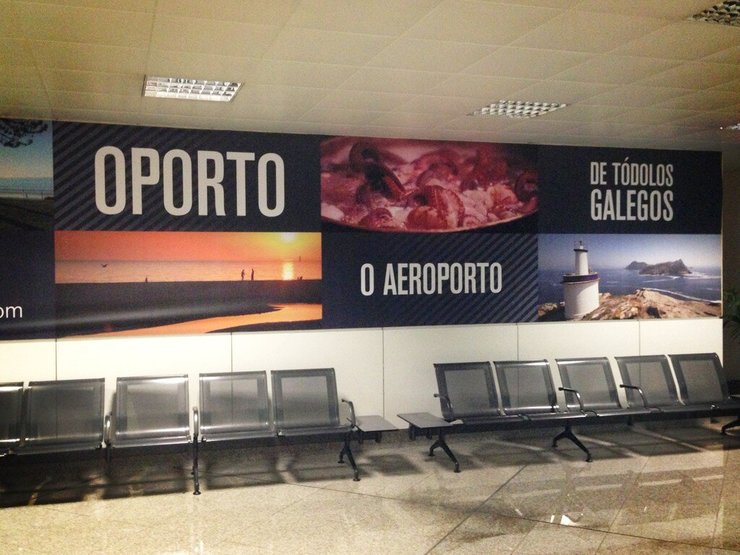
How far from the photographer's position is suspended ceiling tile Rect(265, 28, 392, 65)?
4.30 metres

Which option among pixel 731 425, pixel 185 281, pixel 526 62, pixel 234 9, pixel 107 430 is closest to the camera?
pixel 234 9

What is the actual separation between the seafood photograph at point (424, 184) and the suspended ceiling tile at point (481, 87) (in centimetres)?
177

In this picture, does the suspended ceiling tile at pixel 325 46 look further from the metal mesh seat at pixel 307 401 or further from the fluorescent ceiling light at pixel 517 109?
the metal mesh seat at pixel 307 401

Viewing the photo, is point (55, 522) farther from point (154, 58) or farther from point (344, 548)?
point (154, 58)

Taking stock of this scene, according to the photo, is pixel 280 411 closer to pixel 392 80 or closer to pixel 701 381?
pixel 392 80

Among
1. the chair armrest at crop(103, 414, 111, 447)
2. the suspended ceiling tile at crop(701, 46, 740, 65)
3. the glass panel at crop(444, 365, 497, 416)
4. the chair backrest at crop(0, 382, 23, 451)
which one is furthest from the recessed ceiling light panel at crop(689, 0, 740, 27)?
the chair backrest at crop(0, 382, 23, 451)

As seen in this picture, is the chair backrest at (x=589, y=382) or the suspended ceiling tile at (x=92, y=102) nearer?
the suspended ceiling tile at (x=92, y=102)

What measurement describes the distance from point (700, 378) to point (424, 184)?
365cm

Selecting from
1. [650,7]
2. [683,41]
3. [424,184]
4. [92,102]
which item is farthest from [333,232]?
[650,7]

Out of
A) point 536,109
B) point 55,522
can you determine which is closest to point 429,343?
point 536,109

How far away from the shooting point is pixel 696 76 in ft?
17.5

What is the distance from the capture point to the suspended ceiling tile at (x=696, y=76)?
5.10 metres

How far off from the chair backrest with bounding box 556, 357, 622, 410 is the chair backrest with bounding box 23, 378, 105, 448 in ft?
14.6

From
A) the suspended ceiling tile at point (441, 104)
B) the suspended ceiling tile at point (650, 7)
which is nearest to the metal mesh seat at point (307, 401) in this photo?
the suspended ceiling tile at point (441, 104)
